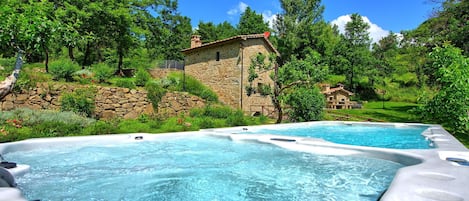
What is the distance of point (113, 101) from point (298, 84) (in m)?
8.83

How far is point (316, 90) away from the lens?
1593 centimetres

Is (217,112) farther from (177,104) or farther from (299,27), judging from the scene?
(299,27)

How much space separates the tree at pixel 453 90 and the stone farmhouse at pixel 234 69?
10731 mm

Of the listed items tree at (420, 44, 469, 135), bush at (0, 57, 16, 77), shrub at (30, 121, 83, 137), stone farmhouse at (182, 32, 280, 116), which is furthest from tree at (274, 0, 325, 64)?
shrub at (30, 121, 83, 137)

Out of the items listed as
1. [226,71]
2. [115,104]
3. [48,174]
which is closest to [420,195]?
[48,174]

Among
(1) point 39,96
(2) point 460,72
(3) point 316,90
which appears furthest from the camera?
(3) point 316,90

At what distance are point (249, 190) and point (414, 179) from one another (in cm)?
224

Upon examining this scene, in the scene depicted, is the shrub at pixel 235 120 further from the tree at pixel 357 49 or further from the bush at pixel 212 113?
the tree at pixel 357 49

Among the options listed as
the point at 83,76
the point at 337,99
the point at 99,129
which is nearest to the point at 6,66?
the point at 83,76

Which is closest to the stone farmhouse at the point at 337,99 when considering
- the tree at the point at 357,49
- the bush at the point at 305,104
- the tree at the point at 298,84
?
the tree at the point at 357,49

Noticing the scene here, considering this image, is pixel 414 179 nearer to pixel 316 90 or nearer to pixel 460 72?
pixel 460 72

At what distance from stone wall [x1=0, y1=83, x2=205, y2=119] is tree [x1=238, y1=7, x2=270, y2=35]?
24.7m

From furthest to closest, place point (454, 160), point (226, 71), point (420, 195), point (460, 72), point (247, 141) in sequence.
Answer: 1. point (226, 71)
2. point (247, 141)
3. point (460, 72)
4. point (454, 160)
5. point (420, 195)

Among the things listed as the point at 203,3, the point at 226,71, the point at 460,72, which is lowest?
the point at 460,72
